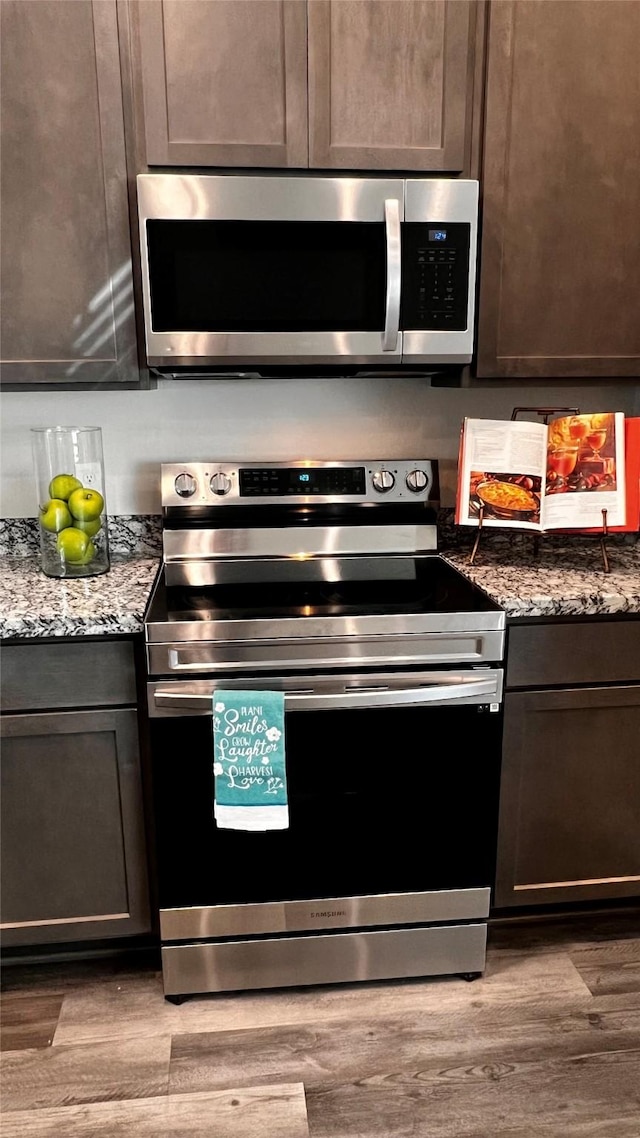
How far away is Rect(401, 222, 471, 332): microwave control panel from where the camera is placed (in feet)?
6.02

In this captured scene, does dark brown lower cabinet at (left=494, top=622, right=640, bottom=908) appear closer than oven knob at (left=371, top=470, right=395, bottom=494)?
Yes

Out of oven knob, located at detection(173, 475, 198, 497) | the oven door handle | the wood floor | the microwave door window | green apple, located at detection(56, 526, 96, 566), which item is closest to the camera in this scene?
the wood floor

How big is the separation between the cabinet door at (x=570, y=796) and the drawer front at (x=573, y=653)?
26 millimetres

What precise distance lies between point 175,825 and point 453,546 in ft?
3.54

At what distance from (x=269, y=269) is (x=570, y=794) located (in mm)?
1377

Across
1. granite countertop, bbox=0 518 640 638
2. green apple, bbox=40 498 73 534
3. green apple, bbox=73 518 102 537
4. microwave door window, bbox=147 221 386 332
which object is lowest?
granite countertop, bbox=0 518 640 638

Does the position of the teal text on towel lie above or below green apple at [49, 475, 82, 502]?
below

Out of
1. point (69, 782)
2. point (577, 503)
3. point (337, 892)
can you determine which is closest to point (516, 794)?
point (337, 892)

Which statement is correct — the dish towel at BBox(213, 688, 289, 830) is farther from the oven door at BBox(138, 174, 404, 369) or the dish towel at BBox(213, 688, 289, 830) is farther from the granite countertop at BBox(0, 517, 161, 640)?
the oven door at BBox(138, 174, 404, 369)

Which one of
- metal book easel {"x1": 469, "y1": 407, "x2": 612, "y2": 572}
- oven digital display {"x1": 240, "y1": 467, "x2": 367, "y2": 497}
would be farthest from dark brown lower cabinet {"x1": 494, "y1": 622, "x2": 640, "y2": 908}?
oven digital display {"x1": 240, "y1": 467, "x2": 367, "y2": 497}

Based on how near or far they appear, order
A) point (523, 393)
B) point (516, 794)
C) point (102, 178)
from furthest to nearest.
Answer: point (523, 393), point (516, 794), point (102, 178)

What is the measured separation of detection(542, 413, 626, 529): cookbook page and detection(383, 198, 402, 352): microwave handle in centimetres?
50

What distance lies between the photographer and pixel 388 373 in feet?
6.78

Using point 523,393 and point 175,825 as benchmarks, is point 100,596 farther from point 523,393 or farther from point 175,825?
point 523,393
